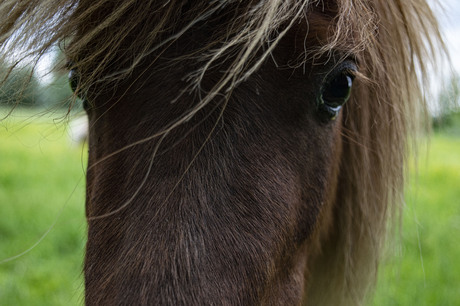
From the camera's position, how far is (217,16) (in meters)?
1.29

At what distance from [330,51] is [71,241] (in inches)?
179

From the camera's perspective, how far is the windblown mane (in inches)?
49.2

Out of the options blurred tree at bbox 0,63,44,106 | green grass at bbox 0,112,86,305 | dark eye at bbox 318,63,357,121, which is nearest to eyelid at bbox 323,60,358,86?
dark eye at bbox 318,63,357,121

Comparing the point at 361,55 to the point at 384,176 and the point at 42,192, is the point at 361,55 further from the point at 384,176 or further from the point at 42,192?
the point at 42,192

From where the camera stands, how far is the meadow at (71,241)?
377cm

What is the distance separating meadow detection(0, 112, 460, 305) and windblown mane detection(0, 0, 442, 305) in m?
0.21

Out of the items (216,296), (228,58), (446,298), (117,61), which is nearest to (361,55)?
(228,58)

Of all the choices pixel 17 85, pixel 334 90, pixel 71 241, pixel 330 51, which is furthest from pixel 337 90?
pixel 71 241

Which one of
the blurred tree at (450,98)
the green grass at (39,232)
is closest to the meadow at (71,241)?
the green grass at (39,232)

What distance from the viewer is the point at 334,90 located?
4.80 feet

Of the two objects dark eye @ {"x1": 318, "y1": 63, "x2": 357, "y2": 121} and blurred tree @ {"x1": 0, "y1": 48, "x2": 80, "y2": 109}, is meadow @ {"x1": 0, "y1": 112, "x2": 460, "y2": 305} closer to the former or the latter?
blurred tree @ {"x1": 0, "y1": 48, "x2": 80, "y2": 109}

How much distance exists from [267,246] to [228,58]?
0.52 m

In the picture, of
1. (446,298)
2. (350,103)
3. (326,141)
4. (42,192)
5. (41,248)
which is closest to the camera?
(326,141)

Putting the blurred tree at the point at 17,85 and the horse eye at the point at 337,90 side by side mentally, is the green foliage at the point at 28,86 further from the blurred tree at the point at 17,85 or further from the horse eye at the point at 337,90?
the horse eye at the point at 337,90
